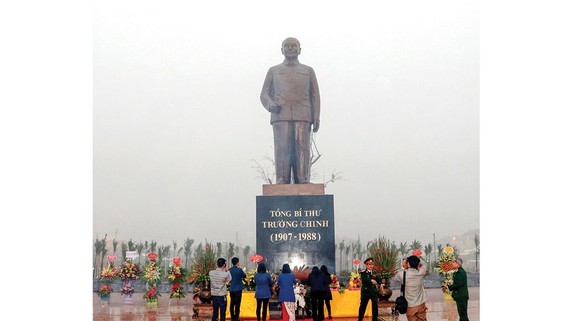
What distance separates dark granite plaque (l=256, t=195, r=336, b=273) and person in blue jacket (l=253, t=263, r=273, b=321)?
5.09ft

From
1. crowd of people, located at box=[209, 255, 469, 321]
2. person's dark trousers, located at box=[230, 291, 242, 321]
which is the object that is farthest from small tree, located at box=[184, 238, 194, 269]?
person's dark trousers, located at box=[230, 291, 242, 321]

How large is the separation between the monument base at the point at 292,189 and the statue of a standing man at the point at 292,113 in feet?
0.90

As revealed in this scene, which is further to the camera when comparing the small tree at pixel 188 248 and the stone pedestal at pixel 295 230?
the small tree at pixel 188 248

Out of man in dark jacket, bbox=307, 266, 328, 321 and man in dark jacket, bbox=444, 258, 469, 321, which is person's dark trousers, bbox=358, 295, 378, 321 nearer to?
man in dark jacket, bbox=307, 266, 328, 321

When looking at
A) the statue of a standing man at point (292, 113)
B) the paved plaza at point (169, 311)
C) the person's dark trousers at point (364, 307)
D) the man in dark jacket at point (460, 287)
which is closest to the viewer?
the man in dark jacket at point (460, 287)

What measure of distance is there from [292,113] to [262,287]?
3.46m

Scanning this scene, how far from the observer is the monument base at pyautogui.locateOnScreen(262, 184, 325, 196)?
1344 centimetres

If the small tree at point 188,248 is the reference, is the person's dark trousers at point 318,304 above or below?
below

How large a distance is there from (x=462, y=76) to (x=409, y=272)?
7.80m

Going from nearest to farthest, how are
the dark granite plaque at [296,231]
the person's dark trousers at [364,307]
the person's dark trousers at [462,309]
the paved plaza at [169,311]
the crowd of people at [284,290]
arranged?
the person's dark trousers at [462,309] → the crowd of people at [284,290] → the person's dark trousers at [364,307] → the paved plaza at [169,311] → the dark granite plaque at [296,231]

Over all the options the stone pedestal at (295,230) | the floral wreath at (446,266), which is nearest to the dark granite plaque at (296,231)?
the stone pedestal at (295,230)

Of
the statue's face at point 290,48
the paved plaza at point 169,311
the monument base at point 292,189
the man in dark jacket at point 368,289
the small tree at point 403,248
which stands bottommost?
the paved plaza at point 169,311

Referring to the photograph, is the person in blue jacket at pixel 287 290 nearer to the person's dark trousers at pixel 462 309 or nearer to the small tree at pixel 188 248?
the person's dark trousers at pixel 462 309

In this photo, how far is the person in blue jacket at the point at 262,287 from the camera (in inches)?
451
